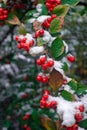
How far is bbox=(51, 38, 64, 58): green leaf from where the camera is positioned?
1540mm

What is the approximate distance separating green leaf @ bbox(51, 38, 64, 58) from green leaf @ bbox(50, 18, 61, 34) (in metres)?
0.05

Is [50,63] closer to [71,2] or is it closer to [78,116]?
[78,116]

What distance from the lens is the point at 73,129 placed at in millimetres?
1510

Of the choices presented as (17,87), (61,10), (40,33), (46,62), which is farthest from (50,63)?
(17,87)

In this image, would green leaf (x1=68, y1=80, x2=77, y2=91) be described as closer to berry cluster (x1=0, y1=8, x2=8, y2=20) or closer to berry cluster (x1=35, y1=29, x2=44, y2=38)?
berry cluster (x1=35, y1=29, x2=44, y2=38)

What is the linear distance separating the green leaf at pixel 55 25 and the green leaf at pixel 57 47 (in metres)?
0.05

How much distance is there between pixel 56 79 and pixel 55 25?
9.3 inches

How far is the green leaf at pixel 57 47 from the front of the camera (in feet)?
5.05

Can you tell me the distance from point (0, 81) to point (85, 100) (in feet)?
7.87

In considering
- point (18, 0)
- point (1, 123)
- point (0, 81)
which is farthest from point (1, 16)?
point (0, 81)

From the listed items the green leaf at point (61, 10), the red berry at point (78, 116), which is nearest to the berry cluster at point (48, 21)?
the green leaf at point (61, 10)

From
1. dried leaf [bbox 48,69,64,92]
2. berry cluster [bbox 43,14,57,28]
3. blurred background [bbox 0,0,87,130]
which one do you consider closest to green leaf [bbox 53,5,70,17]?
berry cluster [bbox 43,14,57,28]

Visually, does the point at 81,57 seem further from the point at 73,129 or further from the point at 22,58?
the point at 73,129

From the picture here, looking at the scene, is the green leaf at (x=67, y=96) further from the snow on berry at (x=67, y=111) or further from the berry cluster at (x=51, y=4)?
the berry cluster at (x=51, y=4)
